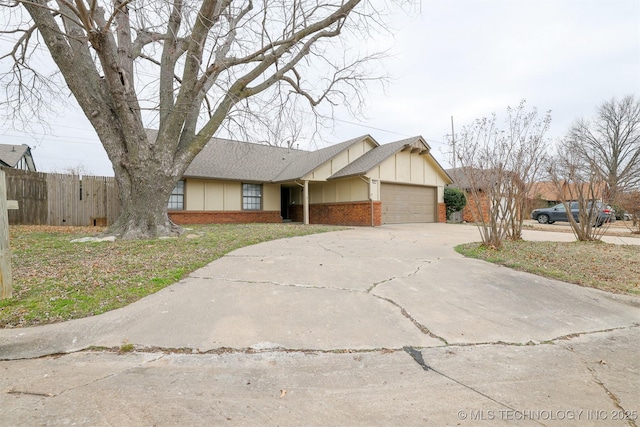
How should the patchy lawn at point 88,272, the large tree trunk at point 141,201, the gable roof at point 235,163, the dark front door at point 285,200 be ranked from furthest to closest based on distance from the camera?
the dark front door at point 285,200 → the gable roof at point 235,163 → the large tree trunk at point 141,201 → the patchy lawn at point 88,272

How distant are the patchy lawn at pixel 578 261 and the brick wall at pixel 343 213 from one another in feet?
23.5

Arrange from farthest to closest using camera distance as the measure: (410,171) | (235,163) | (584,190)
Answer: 1. (235,163)
2. (410,171)
3. (584,190)

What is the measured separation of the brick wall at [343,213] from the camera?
48.9 ft

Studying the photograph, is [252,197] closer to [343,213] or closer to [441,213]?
[343,213]

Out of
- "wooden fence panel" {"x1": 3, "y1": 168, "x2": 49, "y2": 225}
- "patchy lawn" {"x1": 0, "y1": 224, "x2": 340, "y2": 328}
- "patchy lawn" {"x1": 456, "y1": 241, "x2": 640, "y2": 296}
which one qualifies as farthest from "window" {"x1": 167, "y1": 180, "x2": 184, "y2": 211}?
"patchy lawn" {"x1": 456, "y1": 241, "x2": 640, "y2": 296}

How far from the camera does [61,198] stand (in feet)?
39.0

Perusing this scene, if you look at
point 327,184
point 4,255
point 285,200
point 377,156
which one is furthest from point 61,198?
point 377,156

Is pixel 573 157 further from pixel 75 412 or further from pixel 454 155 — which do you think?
pixel 75 412

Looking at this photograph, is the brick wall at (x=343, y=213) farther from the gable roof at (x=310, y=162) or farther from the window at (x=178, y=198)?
the window at (x=178, y=198)

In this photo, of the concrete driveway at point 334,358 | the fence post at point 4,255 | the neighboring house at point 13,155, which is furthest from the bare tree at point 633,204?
the neighboring house at point 13,155

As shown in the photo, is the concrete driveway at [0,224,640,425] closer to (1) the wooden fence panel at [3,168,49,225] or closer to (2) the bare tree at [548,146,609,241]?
(2) the bare tree at [548,146,609,241]

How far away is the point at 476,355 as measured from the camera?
2.56 m

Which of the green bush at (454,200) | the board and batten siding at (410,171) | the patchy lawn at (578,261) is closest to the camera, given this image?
the patchy lawn at (578,261)

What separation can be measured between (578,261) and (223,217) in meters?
14.9
